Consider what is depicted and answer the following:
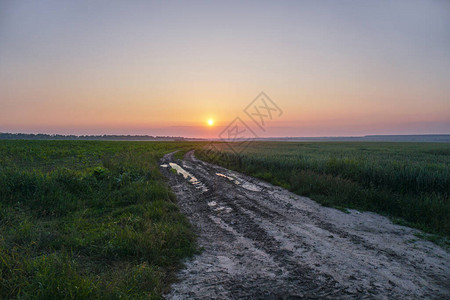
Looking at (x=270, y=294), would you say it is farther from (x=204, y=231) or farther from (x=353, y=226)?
(x=353, y=226)

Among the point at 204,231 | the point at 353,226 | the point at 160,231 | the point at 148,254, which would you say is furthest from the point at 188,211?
the point at 353,226

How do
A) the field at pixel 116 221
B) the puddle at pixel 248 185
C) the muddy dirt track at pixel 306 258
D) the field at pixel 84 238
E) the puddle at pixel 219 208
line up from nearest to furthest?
the field at pixel 84 238 → the field at pixel 116 221 → the muddy dirt track at pixel 306 258 → the puddle at pixel 219 208 → the puddle at pixel 248 185

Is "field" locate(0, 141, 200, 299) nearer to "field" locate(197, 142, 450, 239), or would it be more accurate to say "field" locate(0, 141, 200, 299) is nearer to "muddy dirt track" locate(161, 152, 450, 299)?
"muddy dirt track" locate(161, 152, 450, 299)

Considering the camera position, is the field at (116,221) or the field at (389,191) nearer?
the field at (116,221)

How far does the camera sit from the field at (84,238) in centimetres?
329

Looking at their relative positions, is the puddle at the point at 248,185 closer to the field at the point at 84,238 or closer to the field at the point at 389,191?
the field at the point at 389,191

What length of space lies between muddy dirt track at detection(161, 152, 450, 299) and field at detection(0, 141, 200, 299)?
0.66 m

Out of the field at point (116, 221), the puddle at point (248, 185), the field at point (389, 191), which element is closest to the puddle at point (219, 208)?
the field at point (116, 221)

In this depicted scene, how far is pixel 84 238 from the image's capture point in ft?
16.7

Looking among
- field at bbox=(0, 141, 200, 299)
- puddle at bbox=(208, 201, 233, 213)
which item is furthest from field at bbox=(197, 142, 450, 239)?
field at bbox=(0, 141, 200, 299)

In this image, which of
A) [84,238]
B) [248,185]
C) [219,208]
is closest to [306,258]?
[219,208]

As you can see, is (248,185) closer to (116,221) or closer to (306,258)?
(116,221)

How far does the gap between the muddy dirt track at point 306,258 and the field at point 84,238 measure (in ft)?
2.15

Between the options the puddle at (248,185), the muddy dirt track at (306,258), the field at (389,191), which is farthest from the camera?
the puddle at (248,185)
